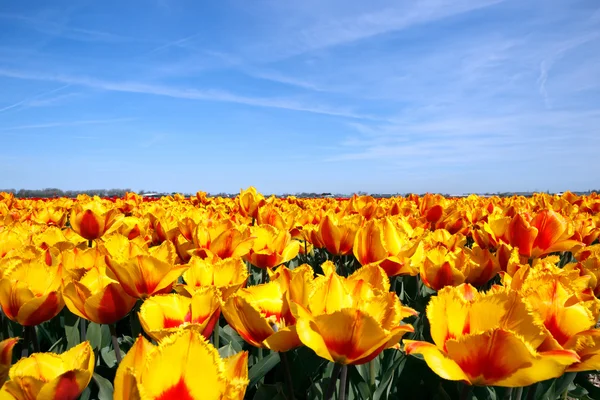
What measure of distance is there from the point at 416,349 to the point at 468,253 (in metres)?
1.53

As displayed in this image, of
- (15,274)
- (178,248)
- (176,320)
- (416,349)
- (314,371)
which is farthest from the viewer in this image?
(178,248)

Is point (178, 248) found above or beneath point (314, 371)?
above

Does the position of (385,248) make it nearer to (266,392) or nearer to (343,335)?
(266,392)

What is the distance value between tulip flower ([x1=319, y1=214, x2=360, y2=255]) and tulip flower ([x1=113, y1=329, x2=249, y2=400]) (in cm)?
184

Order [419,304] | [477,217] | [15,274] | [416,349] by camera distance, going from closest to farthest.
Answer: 1. [416,349]
2. [15,274]
3. [419,304]
4. [477,217]

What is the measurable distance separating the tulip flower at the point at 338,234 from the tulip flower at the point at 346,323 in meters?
1.44

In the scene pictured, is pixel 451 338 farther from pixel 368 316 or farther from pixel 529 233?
pixel 529 233

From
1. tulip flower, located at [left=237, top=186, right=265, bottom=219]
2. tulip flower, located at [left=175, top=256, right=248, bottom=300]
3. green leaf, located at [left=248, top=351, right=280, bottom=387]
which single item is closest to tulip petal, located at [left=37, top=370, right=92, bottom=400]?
tulip flower, located at [left=175, top=256, right=248, bottom=300]

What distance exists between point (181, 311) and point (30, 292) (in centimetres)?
64

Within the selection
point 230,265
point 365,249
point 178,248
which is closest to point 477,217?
point 365,249

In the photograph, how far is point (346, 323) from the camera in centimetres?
118

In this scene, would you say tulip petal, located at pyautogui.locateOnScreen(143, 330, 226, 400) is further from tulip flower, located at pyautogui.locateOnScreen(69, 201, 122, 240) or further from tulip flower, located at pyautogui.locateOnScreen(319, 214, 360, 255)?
tulip flower, located at pyautogui.locateOnScreen(69, 201, 122, 240)

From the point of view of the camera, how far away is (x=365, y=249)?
2312 millimetres

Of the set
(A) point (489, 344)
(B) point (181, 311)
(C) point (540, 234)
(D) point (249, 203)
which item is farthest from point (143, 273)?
(D) point (249, 203)
